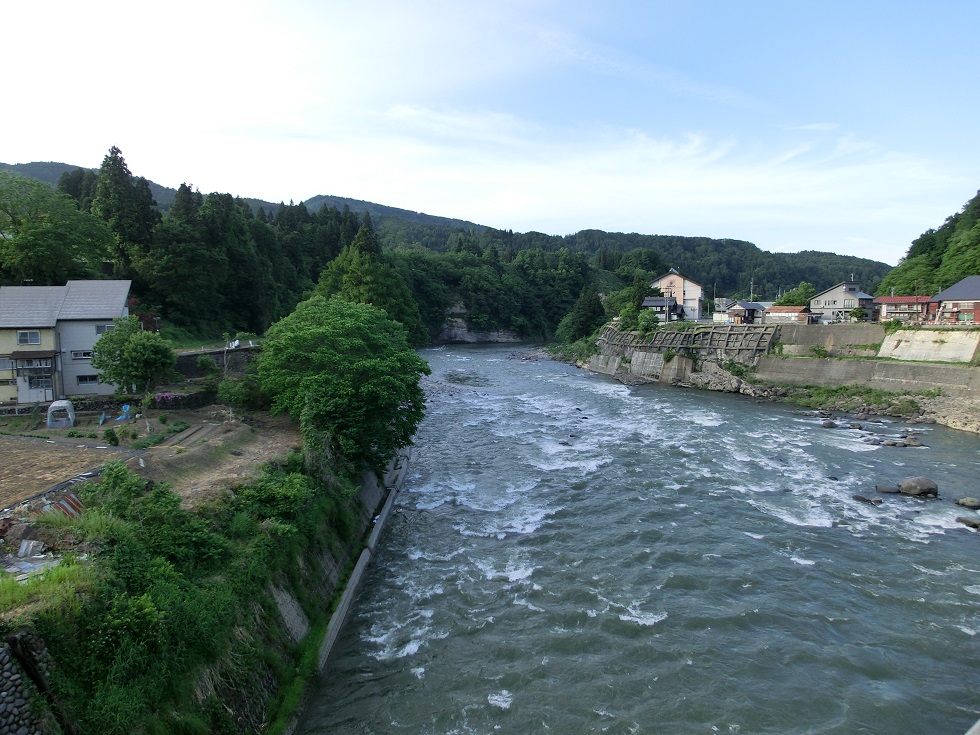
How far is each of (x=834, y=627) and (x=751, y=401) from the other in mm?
27095

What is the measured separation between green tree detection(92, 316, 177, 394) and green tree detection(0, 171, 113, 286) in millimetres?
13025

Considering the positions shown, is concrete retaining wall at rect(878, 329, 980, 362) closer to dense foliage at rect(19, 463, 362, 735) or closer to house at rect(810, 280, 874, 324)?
house at rect(810, 280, 874, 324)

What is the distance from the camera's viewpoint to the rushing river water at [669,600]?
9906mm

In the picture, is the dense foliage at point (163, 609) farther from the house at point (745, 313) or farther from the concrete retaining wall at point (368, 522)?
the house at point (745, 313)

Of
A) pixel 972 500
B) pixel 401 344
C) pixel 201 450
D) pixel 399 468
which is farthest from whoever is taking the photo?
pixel 401 344

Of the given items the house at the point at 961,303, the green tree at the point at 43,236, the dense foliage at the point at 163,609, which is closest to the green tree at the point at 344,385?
the dense foliage at the point at 163,609

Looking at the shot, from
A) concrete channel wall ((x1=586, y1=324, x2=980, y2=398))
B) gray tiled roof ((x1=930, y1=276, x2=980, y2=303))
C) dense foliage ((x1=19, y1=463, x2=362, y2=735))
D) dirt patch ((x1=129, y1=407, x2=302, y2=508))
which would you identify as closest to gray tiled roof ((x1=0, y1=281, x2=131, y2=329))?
dirt patch ((x1=129, y1=407, x2=302, y2=508))

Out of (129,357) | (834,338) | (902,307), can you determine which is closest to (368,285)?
(129,357)

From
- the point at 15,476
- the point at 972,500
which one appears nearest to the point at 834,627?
the point at 972,500

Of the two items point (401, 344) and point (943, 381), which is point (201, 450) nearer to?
point (401, 344)

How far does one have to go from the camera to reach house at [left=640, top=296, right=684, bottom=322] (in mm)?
61750

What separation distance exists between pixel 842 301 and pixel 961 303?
18.0m

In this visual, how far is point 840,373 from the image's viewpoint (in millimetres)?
36438

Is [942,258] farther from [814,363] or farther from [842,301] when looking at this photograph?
[814,363]
